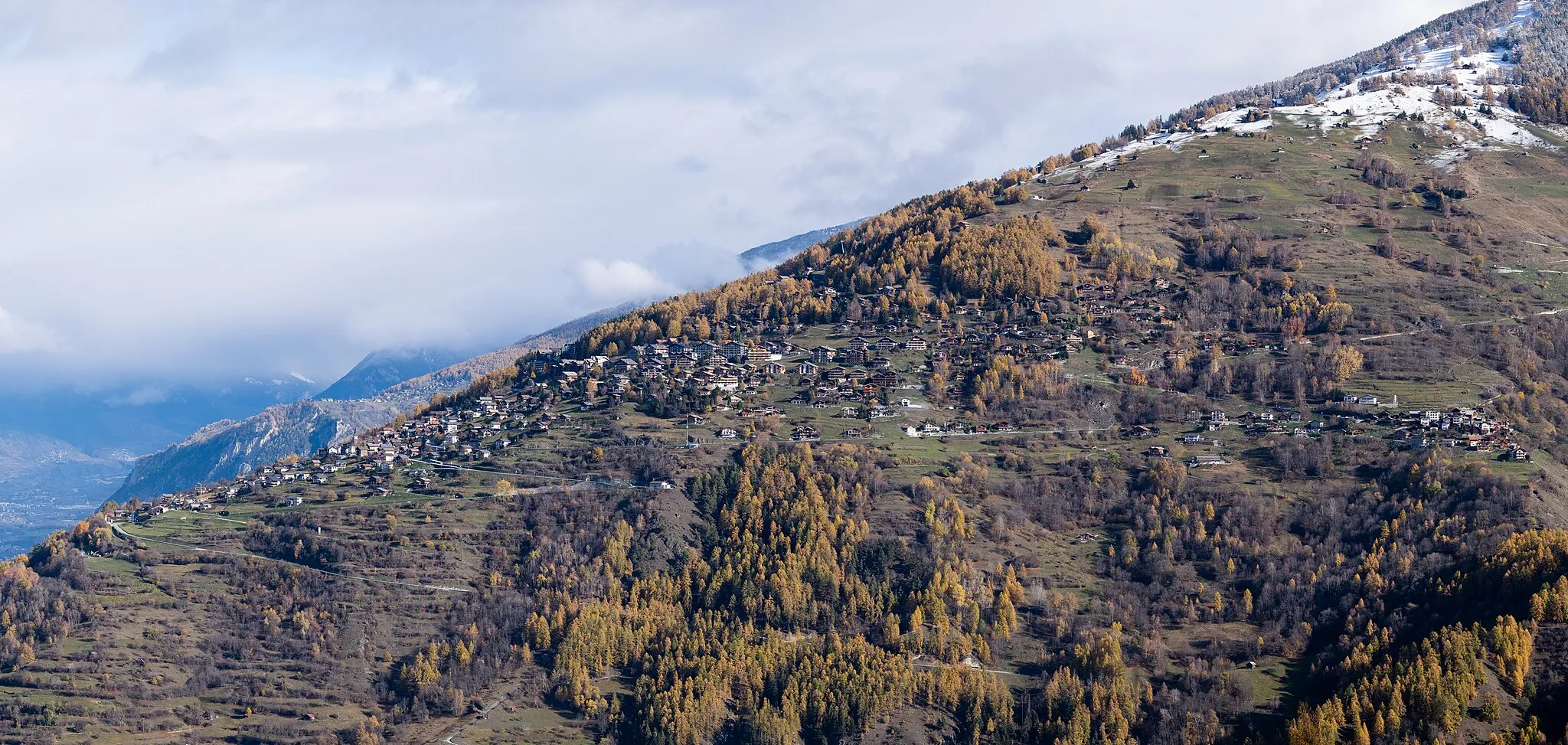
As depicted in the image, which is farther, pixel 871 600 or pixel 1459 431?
pixel 1459 431

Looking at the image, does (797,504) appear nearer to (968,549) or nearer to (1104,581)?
(968,549)

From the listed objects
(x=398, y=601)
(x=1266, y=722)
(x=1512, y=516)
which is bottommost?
(x=1266, y=722)

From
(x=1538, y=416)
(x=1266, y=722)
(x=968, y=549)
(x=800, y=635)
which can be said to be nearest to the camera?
(x=1266, y=722)

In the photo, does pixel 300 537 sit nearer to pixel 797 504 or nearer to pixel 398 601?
pixel 398 601

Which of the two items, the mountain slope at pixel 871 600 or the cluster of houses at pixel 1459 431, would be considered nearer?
the mountain slope at pixel 871 600

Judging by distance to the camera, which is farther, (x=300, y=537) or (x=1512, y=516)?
(x=300, y=537)

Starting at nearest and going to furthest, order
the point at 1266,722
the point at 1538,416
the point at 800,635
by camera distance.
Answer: the point at 1266,722 < the point at 800,635 < the point at 1538,416

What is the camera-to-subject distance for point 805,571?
568 ft

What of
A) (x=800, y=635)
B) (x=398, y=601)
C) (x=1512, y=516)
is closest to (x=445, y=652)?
(x=398, y=601)

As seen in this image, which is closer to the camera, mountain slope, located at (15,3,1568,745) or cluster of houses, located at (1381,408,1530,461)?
mountain slope, located at (15,3,1568,745)

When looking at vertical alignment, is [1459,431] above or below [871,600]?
above

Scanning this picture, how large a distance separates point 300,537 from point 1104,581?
322 feet

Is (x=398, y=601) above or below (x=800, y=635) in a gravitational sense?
above

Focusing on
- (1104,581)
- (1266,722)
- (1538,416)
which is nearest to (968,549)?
(1104,581)
